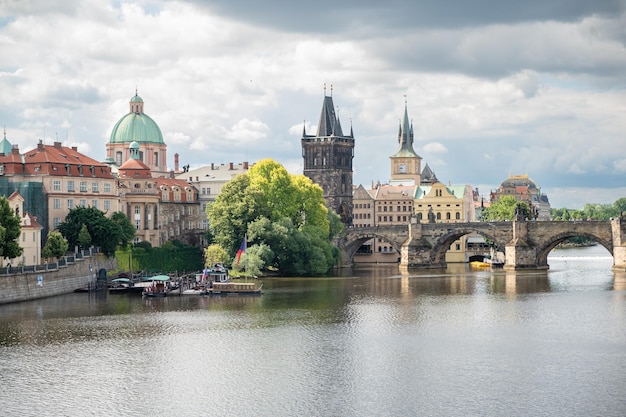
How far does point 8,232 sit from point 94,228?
20211 mm

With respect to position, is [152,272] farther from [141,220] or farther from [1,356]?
[1,356]

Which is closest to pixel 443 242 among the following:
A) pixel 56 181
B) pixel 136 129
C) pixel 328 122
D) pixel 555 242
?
pixel 555 242

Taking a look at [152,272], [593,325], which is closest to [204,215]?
[152,272]

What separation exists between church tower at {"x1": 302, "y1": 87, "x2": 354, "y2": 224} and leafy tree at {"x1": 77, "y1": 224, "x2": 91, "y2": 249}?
73669mm

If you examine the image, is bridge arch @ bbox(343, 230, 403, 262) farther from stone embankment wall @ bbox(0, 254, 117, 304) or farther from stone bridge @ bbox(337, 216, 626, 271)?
stone embankment wall @ bbox(0, 254, 117, 304)

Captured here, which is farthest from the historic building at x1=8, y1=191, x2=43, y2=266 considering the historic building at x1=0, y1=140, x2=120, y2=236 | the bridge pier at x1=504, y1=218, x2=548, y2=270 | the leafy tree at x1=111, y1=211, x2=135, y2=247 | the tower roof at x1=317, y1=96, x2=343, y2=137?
the tower roof at x1=317, y1=96, x2=343, y2=137

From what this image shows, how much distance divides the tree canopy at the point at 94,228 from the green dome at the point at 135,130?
53495 millimetres

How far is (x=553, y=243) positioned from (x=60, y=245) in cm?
6106

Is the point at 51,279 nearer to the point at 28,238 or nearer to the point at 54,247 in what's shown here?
the point at 54,247

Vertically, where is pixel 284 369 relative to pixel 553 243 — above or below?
below

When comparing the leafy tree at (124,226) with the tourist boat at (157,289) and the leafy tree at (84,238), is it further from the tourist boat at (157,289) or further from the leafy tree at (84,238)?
the tourist boat at (157,289)

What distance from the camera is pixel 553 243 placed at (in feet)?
420

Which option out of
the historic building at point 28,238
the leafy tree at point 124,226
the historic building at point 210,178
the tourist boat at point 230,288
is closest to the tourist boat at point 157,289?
the tourist boat at point 230,288

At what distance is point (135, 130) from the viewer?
6186 inches
